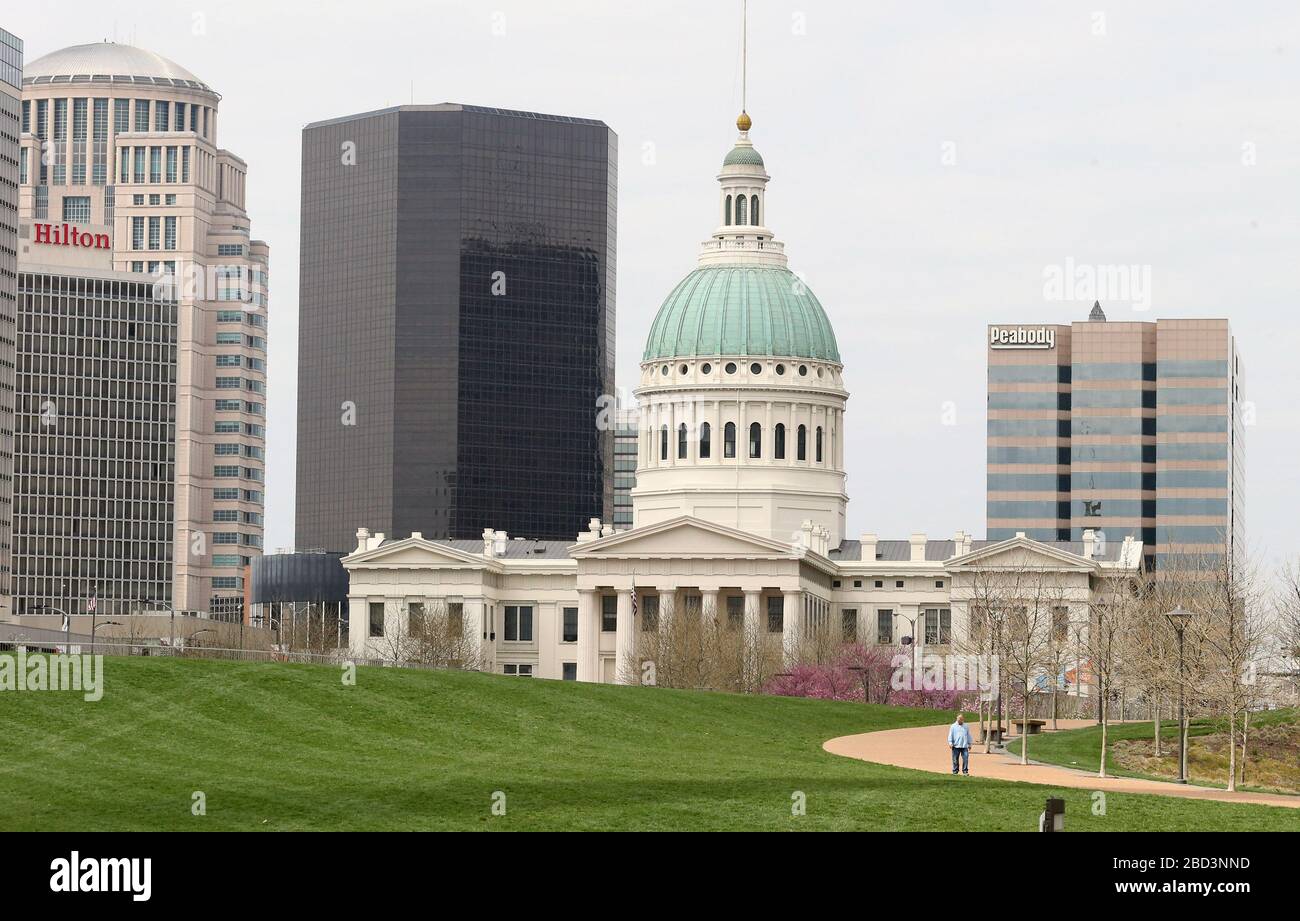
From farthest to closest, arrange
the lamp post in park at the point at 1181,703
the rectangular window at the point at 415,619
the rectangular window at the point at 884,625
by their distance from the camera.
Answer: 1. the rectangular window at the point at 884,625
2. the rectangular window at the point at 415,619
3. the lamp post in park at the point at 1181,703

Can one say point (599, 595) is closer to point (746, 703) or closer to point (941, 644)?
point (941, 644)

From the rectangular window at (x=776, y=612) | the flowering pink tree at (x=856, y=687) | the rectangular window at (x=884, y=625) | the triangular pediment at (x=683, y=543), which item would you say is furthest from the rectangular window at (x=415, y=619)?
the flowering pink tree at (x=856, y=687)

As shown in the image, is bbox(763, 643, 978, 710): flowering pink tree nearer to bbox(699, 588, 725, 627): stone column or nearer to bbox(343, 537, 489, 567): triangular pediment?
bbox(699, 588, 725, 627): stone column

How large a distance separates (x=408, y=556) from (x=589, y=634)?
15.0 metres

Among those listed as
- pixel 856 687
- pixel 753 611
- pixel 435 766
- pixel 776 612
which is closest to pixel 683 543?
pixel 776 612

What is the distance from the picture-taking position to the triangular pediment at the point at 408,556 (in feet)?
643

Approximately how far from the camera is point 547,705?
3664 inches

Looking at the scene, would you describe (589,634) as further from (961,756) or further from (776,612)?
(961,756)

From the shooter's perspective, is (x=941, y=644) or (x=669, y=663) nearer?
(x=669, y=663)

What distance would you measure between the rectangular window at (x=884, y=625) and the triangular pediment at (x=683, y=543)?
12381 millimetres

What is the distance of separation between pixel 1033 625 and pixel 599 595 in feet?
264

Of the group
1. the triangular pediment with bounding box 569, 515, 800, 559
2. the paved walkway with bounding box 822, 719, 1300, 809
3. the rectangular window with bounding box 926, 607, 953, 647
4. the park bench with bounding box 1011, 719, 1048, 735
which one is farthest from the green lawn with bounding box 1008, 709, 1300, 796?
the rectangular window with bounding box 926, 607, 953, 647

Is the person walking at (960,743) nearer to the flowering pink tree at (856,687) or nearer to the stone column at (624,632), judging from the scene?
the flowering pink tree at (856,687)
